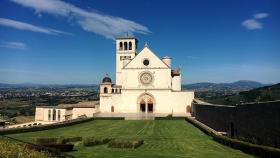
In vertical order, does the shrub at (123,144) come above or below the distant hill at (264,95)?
below

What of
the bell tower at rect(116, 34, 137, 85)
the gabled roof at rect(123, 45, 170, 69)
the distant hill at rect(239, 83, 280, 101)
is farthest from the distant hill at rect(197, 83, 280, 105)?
the bell tower at rect(116, 34, 137, 85)

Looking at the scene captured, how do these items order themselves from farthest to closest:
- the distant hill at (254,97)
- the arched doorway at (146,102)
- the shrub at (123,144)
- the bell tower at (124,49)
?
the bell tower at (124,49)
the arched doorway at (146,102)
the distant hill at (254,97)
the shrub at (123,144)

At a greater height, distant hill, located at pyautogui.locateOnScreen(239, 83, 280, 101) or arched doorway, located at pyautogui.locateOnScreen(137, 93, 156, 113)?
distant hill, located at pyautogui.locateOnScreen(239, 83, 280, 101)

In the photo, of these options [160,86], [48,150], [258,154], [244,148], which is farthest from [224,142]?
[160,86]

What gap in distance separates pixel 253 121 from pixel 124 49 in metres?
46.9

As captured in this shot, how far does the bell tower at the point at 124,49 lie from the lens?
218 ft

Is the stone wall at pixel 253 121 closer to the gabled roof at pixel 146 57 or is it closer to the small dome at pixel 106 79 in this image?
the gabled roof at pixel 146 57

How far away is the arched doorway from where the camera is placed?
2377 inches

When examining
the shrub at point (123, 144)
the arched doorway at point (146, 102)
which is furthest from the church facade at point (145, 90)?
the shrub at point (123, 144)

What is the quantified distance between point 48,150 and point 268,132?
11213 mm

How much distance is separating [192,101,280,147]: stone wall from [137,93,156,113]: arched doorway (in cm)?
2685

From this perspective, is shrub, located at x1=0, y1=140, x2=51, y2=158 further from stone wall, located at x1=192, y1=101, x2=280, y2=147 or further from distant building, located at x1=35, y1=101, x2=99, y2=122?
distant building, located at x1=35, y1=101, x2=99, y2=122

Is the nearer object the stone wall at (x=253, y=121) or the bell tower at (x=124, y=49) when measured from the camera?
the stone wall at (x=253, y=121)

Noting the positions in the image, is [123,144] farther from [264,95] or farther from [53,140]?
[264,95]
